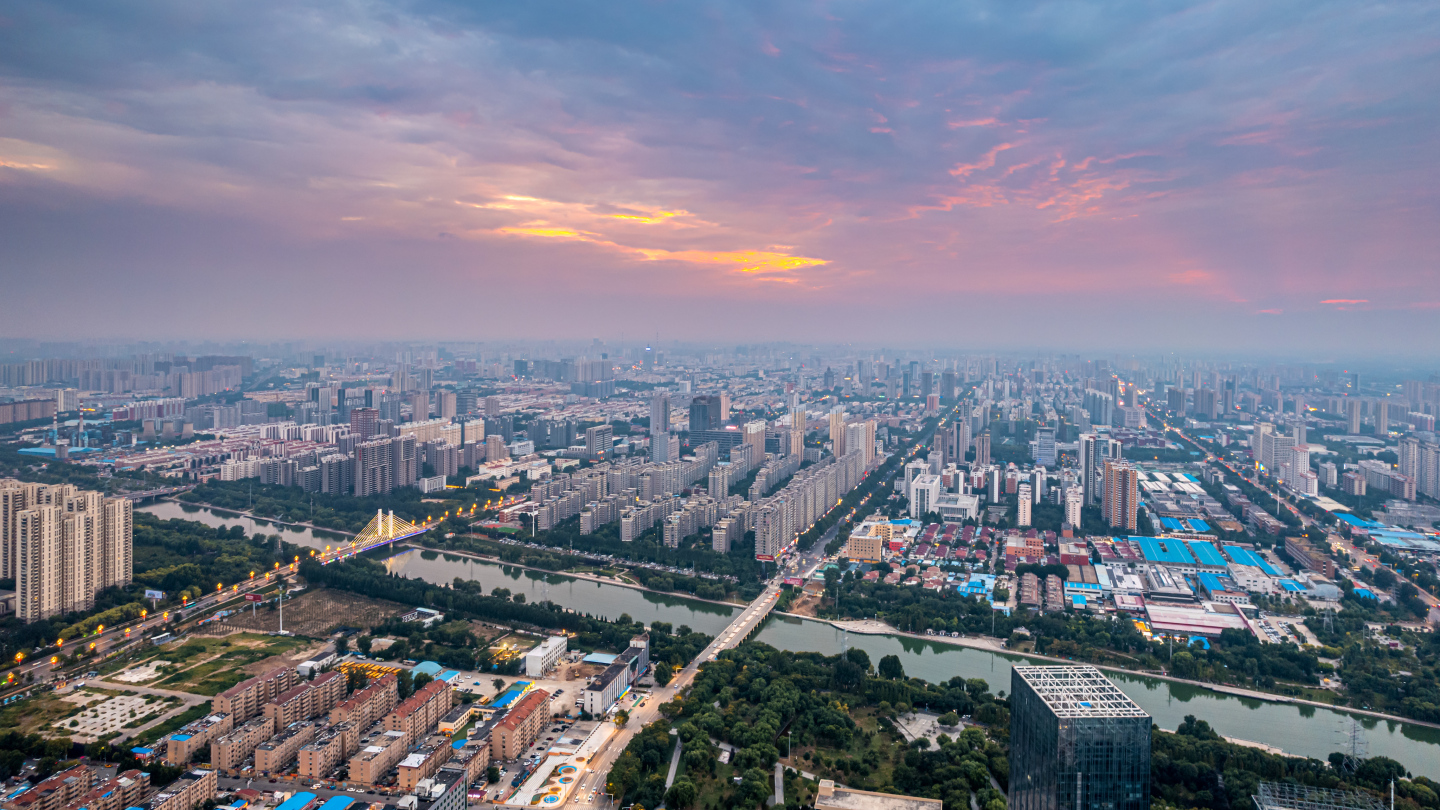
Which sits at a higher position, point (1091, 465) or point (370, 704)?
point (1091, 465)

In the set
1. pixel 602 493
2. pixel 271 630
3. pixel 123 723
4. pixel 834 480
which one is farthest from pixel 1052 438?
pixel 123 723

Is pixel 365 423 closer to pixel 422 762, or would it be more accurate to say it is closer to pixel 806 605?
pixel 806 605

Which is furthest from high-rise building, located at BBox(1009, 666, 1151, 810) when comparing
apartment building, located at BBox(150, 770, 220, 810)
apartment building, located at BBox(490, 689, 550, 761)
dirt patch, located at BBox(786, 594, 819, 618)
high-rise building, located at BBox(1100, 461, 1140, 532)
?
high-rise building, located at BBox(1100, 461, 1140, 532)

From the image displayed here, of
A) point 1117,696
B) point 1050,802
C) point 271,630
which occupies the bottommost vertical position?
point 271,630

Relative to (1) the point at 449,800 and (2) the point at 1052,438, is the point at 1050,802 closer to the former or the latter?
(1) the point at 449,800

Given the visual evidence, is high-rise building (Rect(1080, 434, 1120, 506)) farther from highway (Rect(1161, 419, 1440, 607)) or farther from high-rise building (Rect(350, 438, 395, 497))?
→ high-rise building (Rect(350, 438, 395, 497))

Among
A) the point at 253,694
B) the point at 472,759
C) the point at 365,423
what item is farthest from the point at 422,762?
the point at 365,423

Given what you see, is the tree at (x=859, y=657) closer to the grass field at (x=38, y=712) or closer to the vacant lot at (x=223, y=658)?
the vacant lot at (x=223, y=658)
